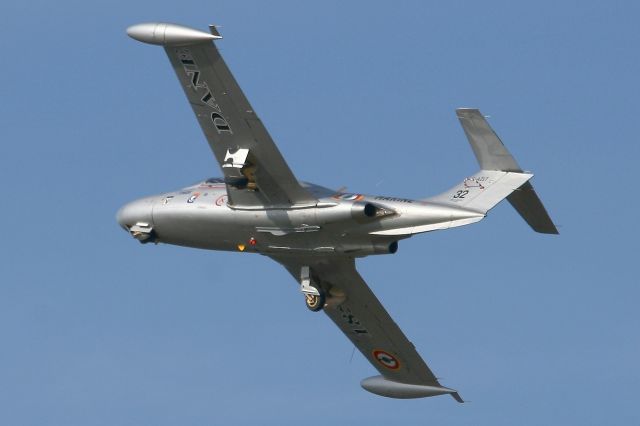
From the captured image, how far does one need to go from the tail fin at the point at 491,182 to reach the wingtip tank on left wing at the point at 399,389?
496 inches

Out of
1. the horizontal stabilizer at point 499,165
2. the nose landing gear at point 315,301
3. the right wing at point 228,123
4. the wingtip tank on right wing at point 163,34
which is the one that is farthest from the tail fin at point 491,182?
the wingtip tank on right wing at point 163,34

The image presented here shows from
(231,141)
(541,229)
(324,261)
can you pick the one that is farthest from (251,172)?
(541,229)

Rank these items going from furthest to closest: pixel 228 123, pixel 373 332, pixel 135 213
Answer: pixel 373 332, pixel 135 213, pixel 228 123

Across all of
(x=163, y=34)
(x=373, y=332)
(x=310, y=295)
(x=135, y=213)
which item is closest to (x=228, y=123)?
(x=163, y=34)

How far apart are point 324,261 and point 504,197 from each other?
8.72 meters

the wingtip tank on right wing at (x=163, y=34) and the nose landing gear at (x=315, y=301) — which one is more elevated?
the wingtip tank on right wing at (x=163, y=34)

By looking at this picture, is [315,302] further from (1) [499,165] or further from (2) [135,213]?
(1) [499,165]

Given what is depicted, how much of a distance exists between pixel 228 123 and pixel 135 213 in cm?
716

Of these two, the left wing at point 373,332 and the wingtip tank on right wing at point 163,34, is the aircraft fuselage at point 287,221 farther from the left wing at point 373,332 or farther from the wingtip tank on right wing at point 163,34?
the wingtip tank on right wing at point 163,34

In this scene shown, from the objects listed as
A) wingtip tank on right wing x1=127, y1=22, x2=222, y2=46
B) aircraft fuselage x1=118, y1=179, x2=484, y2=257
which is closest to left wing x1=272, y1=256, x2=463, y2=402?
aircraft fuselage x1=118, y1=179, x2=484, y2=257

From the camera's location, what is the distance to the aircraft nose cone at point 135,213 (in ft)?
203

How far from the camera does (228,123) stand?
186 feet

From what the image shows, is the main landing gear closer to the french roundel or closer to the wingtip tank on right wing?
the french roundel

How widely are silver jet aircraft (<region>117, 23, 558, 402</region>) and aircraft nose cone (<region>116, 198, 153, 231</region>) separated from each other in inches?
1.8
